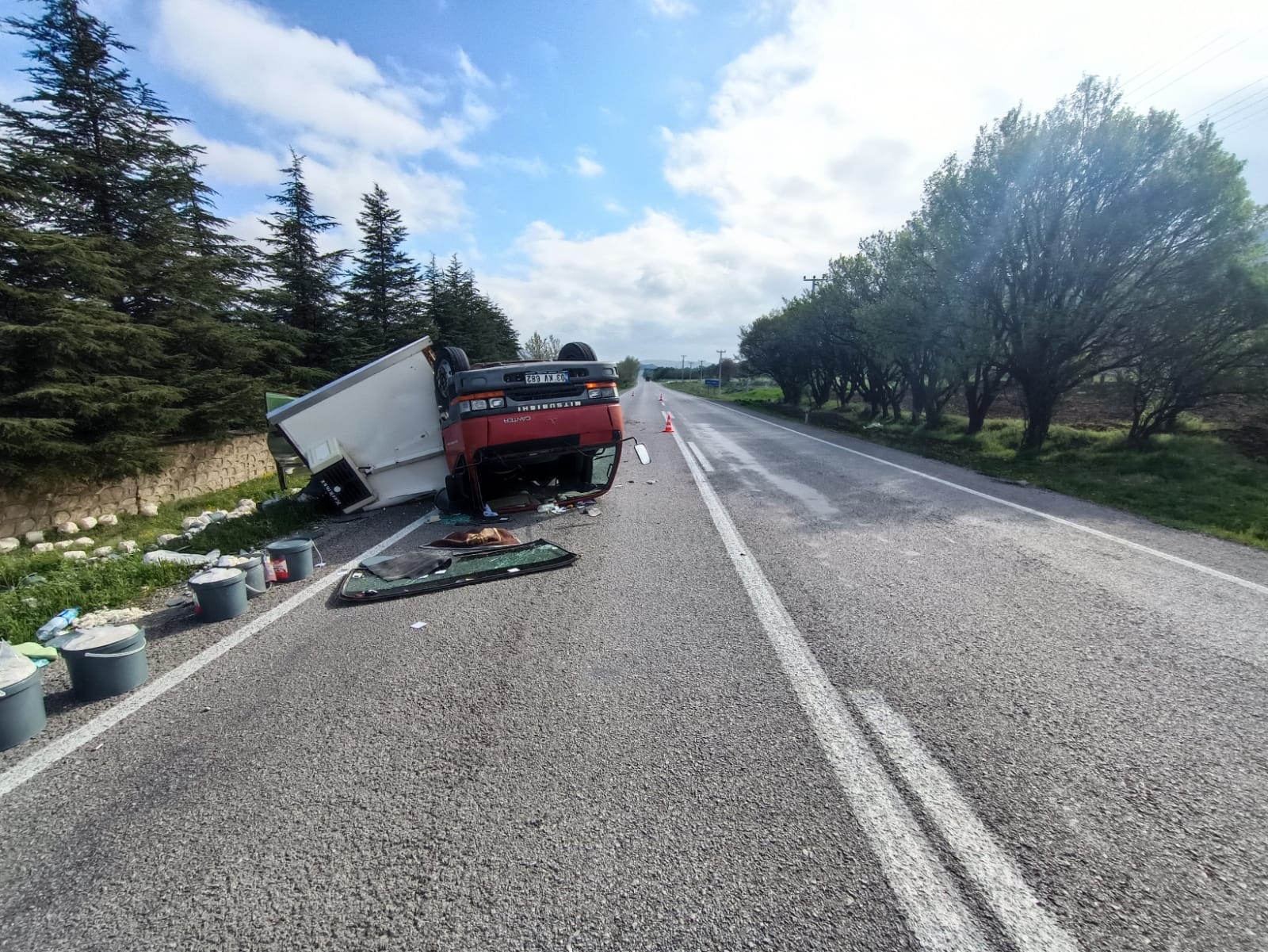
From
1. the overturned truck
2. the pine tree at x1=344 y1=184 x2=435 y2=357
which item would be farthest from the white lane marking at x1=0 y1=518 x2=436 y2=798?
the pine tree at x1=344 y1=184 x2=435 y2=357

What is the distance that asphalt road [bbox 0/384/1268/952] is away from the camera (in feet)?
5.65

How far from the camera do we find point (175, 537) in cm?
667

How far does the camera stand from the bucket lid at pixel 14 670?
2.70 meters

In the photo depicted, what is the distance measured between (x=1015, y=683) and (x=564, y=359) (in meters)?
6.66

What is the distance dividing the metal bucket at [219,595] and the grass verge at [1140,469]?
9.73 metres

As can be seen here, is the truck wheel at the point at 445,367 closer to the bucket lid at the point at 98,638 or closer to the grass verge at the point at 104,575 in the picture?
the grass verge at the point at 104,575

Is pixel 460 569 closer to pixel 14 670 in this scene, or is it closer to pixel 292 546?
pixel 292 546

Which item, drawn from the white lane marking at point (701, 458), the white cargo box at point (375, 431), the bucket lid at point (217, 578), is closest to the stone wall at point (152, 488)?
the white cargo box at point (375, 431)

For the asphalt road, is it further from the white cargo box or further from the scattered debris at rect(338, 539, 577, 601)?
the white cargo box

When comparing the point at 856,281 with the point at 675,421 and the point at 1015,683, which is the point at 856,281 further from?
the point at 1015,683

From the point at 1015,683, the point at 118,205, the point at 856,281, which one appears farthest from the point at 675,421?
the point at 1015,683

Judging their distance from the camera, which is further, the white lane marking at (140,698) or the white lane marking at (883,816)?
the white lane marking at (140,698)

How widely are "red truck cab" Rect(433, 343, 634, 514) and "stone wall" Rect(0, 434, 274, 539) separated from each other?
914 centimetres

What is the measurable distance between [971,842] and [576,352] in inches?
286
